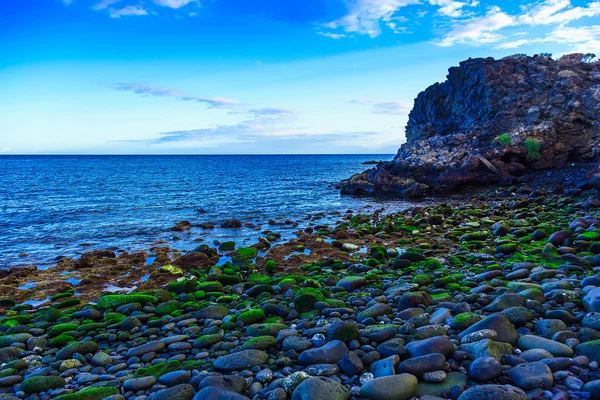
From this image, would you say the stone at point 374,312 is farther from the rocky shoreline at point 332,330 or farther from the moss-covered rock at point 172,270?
the moss-covered rock at point 172,270

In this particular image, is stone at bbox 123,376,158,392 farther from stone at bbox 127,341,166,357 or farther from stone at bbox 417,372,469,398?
stone at bbox 417,372,469,398

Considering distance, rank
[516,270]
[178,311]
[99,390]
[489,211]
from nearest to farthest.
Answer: [99,390] < [178,311] < [516,270] < [489,211]

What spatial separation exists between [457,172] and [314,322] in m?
33.5

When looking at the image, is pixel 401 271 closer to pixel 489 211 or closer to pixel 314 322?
pixel 314 322

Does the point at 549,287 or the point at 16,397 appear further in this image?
the point at 549,287

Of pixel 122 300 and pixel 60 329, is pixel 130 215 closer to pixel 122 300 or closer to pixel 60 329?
pixel 122 300

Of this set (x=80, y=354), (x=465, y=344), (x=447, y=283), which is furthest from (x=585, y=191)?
(x=80, y=354)

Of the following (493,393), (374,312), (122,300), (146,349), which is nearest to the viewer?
(493,393)

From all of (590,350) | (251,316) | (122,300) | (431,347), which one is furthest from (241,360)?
(122,300)

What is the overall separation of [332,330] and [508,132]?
41.4 meters

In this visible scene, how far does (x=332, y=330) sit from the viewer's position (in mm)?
6461

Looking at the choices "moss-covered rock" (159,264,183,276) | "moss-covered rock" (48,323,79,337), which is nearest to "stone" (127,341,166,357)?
"moss-covered rock" (48,323,79,337)

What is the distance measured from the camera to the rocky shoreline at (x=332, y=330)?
4992 mm

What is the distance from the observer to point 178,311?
9.30 metres
